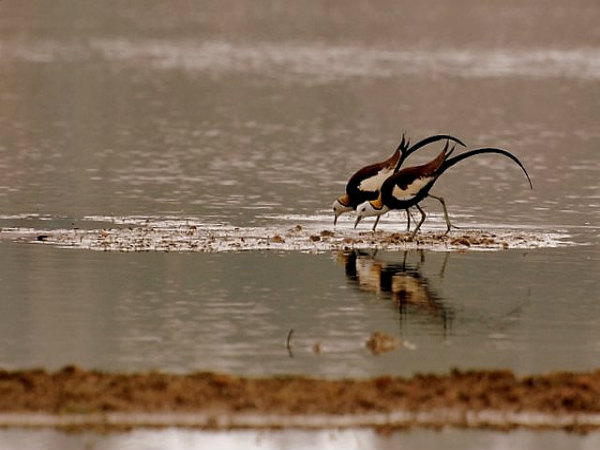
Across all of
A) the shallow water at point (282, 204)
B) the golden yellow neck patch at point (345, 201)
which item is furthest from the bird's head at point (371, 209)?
the shallow water at point (282, 204)

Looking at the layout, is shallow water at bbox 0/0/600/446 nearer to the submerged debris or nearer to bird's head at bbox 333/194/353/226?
the submerged debris

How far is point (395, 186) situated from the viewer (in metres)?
20.8

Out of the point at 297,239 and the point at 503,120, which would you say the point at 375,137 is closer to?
the point at 503,120

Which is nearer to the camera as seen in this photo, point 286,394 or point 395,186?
point 286,394

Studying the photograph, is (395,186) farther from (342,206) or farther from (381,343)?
(381,343)

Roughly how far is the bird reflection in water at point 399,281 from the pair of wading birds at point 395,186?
71cm

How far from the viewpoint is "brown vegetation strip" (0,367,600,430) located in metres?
11.8

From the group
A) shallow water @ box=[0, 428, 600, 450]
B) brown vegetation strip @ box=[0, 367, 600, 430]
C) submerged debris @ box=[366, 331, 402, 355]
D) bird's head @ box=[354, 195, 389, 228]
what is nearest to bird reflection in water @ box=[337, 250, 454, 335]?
bird's head @ box=[354, 195, 389, 228]

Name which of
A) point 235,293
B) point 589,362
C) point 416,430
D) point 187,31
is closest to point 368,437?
point 416,430

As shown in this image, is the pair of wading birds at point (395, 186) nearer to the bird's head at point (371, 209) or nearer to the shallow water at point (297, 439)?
the bird's head at point (371, 209)

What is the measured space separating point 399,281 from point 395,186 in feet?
8.51

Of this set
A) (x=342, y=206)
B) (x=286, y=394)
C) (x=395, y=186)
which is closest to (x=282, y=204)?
(x=342, y=206)

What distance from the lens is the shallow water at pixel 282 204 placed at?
14.9 m

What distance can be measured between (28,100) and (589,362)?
33.3 m
